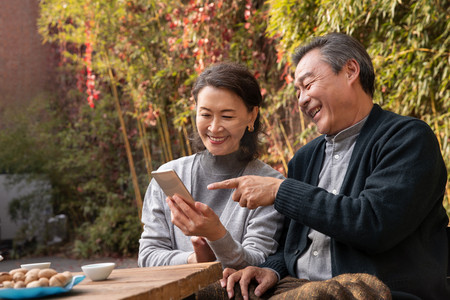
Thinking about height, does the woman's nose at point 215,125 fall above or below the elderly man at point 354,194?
above

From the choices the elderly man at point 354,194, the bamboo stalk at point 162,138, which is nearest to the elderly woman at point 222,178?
the elderly man at point 354,194

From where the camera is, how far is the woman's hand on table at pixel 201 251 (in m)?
1.87

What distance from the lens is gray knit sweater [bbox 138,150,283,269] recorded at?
1.92 m

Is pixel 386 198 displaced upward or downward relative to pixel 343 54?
downward

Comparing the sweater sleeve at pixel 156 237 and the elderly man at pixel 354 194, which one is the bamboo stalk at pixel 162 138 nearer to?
the sweater sleeve at pixel 156 237

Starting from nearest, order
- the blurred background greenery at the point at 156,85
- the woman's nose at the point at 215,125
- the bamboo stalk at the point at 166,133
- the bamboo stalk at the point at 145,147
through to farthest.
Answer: the woman's nose at the point at 215,125 → the blurred background greenery at the point at 156,85 → the bamboo stalk at the point at 166,133 → the bamboo stalk at the point at 145,147

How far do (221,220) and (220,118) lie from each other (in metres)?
0.43

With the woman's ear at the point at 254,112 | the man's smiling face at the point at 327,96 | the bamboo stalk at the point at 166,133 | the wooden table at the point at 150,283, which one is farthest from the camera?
the bamboo stalk at the point at 166,133

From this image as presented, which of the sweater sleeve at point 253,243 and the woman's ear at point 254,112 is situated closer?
the sweater sleeve at point 253,243

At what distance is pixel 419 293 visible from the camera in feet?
5.24

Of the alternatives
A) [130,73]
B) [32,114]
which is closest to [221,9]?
[130,73]

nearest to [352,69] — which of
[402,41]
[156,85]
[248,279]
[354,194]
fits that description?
[354,194]

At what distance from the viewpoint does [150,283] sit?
1245mm

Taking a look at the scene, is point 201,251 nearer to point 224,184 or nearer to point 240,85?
point 224,184
